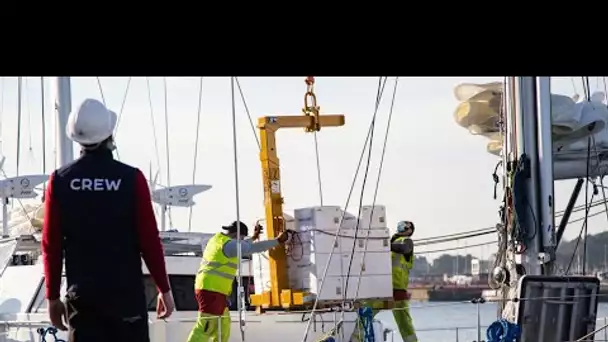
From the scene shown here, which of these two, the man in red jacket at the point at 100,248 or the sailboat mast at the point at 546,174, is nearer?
the man in red jacket at the point at 100,248

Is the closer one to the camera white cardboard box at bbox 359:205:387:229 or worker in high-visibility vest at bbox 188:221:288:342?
worker in high-visibility vest at bbox 188:221:288:342

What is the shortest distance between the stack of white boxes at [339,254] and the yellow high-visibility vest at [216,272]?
2.74 ft

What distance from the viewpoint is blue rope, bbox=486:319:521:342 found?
8438 mm

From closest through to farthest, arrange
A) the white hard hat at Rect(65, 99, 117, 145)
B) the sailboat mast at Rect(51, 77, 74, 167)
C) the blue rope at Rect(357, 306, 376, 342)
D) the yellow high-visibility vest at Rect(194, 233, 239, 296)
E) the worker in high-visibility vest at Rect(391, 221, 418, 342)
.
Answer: the white hard hat at Rect(65, 99, 117, 145) → the yellow high-visibility vest at Rect(194, 233, 239, 296) → the blue rope at Rect(357, 306, 376, 342) → the worker in high-visibility vest at Rect(391, 221, 418, 342) → the sailboat mast at Rect(51, 77, 74, 167)

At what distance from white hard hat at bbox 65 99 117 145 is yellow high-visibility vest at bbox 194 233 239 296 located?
15.8 ft

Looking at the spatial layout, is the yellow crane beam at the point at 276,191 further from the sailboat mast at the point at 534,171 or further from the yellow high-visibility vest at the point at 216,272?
the sailboat mast at the point at 534,171

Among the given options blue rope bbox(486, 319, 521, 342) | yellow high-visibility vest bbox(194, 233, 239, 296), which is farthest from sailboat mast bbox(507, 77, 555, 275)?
yellow high-visibility vest bbox(194, 233, 239, 296)

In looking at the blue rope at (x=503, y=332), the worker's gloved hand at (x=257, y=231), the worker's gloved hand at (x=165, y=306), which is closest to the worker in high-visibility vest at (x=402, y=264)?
the worker's gloved hand at (x=257, y=231)

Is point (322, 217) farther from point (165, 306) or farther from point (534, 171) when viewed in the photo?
point (165, 306)

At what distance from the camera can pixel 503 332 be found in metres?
8.46

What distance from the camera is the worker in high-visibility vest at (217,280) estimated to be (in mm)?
9867

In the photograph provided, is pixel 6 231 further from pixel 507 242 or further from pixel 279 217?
pixel 507 242

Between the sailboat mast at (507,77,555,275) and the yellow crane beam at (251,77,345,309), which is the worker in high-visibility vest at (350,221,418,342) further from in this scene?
the sailboat mast at (507,77,555,275)
